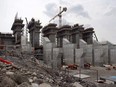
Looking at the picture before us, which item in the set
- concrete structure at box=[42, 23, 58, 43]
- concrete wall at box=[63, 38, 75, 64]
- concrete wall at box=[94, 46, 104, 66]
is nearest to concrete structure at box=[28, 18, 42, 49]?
concrete structure at box=[42, 23, 58, 43]

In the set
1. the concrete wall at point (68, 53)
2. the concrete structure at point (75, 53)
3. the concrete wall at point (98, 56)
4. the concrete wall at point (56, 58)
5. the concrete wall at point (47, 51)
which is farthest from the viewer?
the concrete wall at point (98, 56)

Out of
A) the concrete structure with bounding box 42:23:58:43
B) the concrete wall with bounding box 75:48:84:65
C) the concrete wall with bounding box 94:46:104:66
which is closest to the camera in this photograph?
the concrete wall with bounding box 75:48:84:65

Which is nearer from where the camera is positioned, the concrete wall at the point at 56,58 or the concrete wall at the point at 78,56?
the concrete wall at the point at 56,58

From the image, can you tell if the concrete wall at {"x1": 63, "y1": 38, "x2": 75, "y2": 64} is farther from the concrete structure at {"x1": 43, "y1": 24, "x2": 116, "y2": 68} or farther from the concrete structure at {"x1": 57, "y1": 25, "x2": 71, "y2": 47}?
the concrete structure at {"x1": 57, "y1": 25, "x2": 71, "y2": 47}

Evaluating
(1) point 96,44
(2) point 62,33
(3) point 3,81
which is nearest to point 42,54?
(2) point 62,33

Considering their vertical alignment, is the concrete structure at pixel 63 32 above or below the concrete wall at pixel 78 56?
above

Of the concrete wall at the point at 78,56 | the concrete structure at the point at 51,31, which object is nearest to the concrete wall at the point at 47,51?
the concrete structure at the point at 51,31

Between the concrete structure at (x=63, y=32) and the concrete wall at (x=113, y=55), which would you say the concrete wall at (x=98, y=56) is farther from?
the concrete structure at (x=63, y=32)

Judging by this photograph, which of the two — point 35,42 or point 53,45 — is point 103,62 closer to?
point 53,45

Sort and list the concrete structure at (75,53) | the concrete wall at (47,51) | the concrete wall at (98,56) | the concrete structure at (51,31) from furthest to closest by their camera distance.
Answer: the concrete structure at (51,31)
the concrete wall at (98,56)
the concrete wall at (47,51)
the concrete structure at (75,53)

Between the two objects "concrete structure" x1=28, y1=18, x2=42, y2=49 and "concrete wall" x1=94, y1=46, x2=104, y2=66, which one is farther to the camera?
"concrete structure" x1=28, y1=18, x2=42, y2=49

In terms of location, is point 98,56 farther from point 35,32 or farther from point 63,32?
point 35,32

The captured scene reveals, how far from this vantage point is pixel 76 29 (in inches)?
1799

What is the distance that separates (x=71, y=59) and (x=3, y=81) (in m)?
27.9
